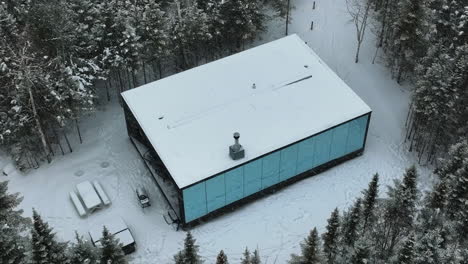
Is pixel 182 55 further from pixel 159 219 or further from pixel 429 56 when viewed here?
pixel 429 56

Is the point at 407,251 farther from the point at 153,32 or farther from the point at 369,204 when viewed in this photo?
the point at 153,32

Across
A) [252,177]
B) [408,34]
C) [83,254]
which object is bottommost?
[252,177]

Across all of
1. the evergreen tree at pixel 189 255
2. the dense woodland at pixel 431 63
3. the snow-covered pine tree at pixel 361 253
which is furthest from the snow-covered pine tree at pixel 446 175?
the evergreen tree at pixel 189 255

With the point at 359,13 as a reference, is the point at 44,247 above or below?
below

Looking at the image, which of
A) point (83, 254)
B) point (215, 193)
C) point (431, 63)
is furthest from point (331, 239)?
point (431, 63)

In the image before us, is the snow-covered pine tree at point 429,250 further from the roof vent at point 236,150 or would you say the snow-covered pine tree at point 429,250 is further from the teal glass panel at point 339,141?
the roof vent at point 236,150

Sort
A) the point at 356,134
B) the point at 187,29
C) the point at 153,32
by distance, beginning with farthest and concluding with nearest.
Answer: the point at 187,29, the point at 153,32, the point at 356,134
